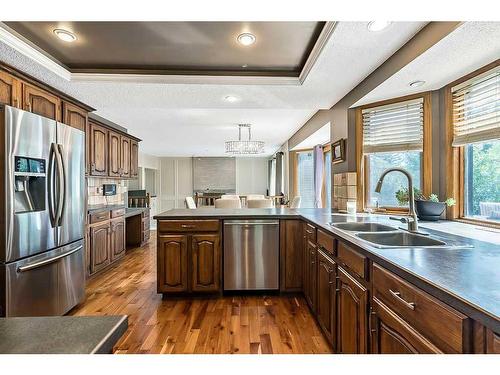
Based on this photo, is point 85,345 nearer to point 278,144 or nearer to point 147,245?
point 147,245

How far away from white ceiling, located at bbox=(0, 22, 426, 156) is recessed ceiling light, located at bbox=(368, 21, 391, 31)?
4 centimetres

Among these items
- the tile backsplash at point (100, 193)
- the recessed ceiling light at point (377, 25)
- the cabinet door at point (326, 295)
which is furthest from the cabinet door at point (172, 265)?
the recessed ceiling light at point (377, 25)

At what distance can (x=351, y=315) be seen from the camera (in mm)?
1483

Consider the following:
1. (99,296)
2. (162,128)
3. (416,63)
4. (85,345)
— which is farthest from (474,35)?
(162,128)

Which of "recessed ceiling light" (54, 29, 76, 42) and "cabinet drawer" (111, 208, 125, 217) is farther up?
"recessed ceiling light" (54, 29, 76, 42)

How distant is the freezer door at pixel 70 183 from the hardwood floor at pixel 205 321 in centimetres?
79

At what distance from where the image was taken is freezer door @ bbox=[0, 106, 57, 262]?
6.09 feet

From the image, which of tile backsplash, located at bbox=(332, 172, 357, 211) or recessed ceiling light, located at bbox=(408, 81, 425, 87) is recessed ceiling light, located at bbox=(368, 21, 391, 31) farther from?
tile backsplash, located at bbox=(332, 172, 357, 211)

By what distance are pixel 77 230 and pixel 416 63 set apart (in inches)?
122

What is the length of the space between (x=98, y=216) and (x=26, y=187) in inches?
64.9

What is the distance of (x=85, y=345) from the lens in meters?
0.53

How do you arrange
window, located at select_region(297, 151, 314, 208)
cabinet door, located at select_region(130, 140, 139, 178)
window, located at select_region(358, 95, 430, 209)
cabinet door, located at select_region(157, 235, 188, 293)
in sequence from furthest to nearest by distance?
1. window, located at select_region(297, 151, 314, 208)
2. cabinet door, located at select_region(130, 140, 139, 178)
3. cabinet door, located at select_region(157, 235, 188, 293)
4. window, located at select_region(358, 95, 430, 209)

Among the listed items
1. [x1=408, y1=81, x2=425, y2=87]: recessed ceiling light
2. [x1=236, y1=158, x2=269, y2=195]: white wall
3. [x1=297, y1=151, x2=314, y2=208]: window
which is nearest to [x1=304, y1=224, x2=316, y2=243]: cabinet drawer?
[x1=408, y1=81, x2=425, y2=87]: recessed ceiling light

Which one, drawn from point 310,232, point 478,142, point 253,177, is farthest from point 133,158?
point 253,177
